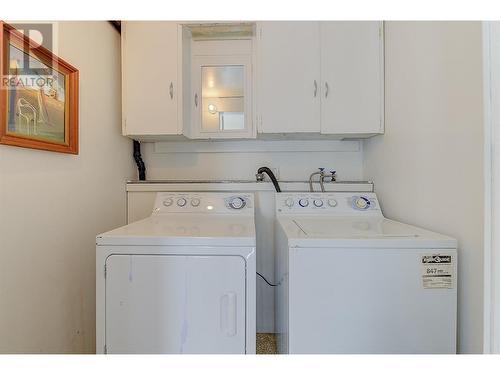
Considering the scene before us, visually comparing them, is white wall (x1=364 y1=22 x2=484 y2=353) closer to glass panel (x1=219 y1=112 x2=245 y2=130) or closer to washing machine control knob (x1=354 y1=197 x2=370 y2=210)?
washing machine control knob (x1=354 y1=197 x2=370 y2=210)

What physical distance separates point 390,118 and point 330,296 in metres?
1.24

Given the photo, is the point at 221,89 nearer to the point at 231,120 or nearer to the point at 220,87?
the point at 220,87

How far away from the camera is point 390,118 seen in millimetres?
1603

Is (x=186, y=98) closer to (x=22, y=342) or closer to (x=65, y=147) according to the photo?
(x=65, y=147)

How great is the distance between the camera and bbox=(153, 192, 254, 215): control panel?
5.72ft

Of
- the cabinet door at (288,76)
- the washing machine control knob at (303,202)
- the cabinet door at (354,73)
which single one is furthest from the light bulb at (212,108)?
the washing machine control knob at (303,202)

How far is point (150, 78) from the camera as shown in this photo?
1.67m

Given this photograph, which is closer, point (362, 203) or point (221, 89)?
point (362, 203)

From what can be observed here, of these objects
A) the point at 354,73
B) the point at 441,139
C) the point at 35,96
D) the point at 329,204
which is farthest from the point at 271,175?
the point at 35,96

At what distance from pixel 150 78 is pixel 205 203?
94 cm

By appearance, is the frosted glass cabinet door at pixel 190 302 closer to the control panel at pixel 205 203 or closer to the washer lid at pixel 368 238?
the washer lid at pixel 368 238

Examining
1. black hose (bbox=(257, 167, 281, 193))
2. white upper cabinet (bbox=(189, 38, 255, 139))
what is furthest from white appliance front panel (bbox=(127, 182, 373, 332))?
white upper cabinet (bbox=(189, 38, 255, 139))
